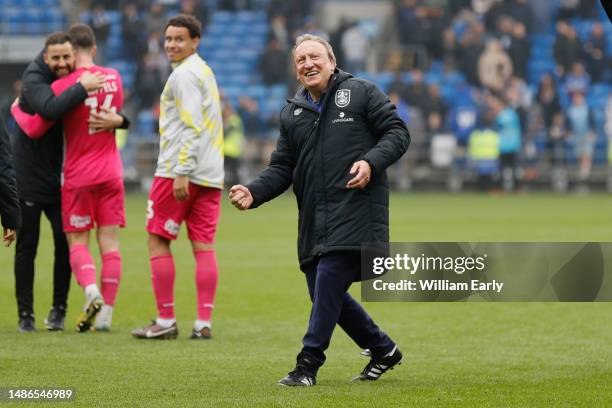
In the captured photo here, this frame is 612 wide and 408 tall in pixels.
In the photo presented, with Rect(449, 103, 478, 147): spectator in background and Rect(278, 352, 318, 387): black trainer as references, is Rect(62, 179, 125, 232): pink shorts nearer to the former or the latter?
Rect(278, 352, 318, 387): black trainer

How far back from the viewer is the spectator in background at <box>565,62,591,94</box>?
32281 mm

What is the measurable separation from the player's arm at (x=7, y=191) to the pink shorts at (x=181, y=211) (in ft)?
5.93

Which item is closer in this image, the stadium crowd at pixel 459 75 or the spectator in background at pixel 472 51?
the stadium crowd at pixel 459 75

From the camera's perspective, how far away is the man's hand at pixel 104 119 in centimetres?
949

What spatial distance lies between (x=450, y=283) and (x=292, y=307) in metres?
4.30

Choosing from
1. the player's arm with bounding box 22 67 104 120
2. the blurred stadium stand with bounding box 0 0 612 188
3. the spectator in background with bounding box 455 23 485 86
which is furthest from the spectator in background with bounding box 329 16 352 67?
the player's arm with bounding box 22 67 104 120

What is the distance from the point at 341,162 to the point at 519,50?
1032 inches

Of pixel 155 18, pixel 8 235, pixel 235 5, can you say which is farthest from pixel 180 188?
pixel 235 5

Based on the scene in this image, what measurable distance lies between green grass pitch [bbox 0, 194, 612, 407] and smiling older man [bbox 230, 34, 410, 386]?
456mm

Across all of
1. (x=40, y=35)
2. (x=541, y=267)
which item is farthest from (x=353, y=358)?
(x=40, y=35)

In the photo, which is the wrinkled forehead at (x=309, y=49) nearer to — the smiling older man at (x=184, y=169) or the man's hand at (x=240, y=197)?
the man's hand at (x=240, y=197)

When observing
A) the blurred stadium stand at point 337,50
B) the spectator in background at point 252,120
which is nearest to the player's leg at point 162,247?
the blurred stadium stand at point 337,50

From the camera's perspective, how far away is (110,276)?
970 centimetres

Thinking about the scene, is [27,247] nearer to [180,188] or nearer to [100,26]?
[180,188]
